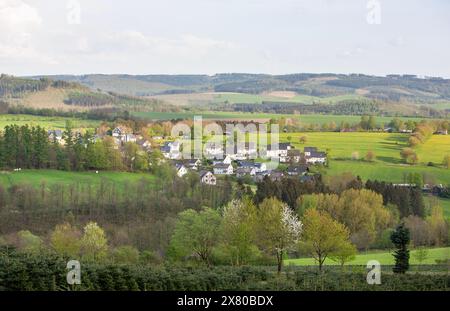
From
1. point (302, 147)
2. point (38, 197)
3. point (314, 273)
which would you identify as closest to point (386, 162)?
point (302, 147)

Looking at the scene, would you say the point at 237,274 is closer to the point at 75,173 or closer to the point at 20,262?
the point at 20,262

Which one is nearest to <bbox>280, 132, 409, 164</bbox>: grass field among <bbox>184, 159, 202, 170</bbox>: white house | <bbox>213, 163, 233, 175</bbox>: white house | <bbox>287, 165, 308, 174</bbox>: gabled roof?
<bbox>287, 165, 308, 174</bbox>: gabled roof

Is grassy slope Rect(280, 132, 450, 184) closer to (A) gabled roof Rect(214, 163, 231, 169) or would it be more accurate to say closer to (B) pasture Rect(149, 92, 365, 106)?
(A) gabled roof Rect(214, 163, 231, 169)

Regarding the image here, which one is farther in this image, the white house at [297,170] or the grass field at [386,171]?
the white house at [297,170]

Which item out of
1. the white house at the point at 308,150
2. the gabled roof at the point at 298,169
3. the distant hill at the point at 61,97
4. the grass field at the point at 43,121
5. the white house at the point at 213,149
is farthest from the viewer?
the distant hill at the point at 61,97

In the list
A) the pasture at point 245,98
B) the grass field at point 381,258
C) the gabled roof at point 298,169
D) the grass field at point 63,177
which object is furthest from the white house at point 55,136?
the pasture at point 245,98

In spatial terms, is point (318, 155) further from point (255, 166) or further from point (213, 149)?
point (213, 149)

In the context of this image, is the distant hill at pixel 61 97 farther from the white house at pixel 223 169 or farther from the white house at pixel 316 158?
the white house at pixel 316 158
